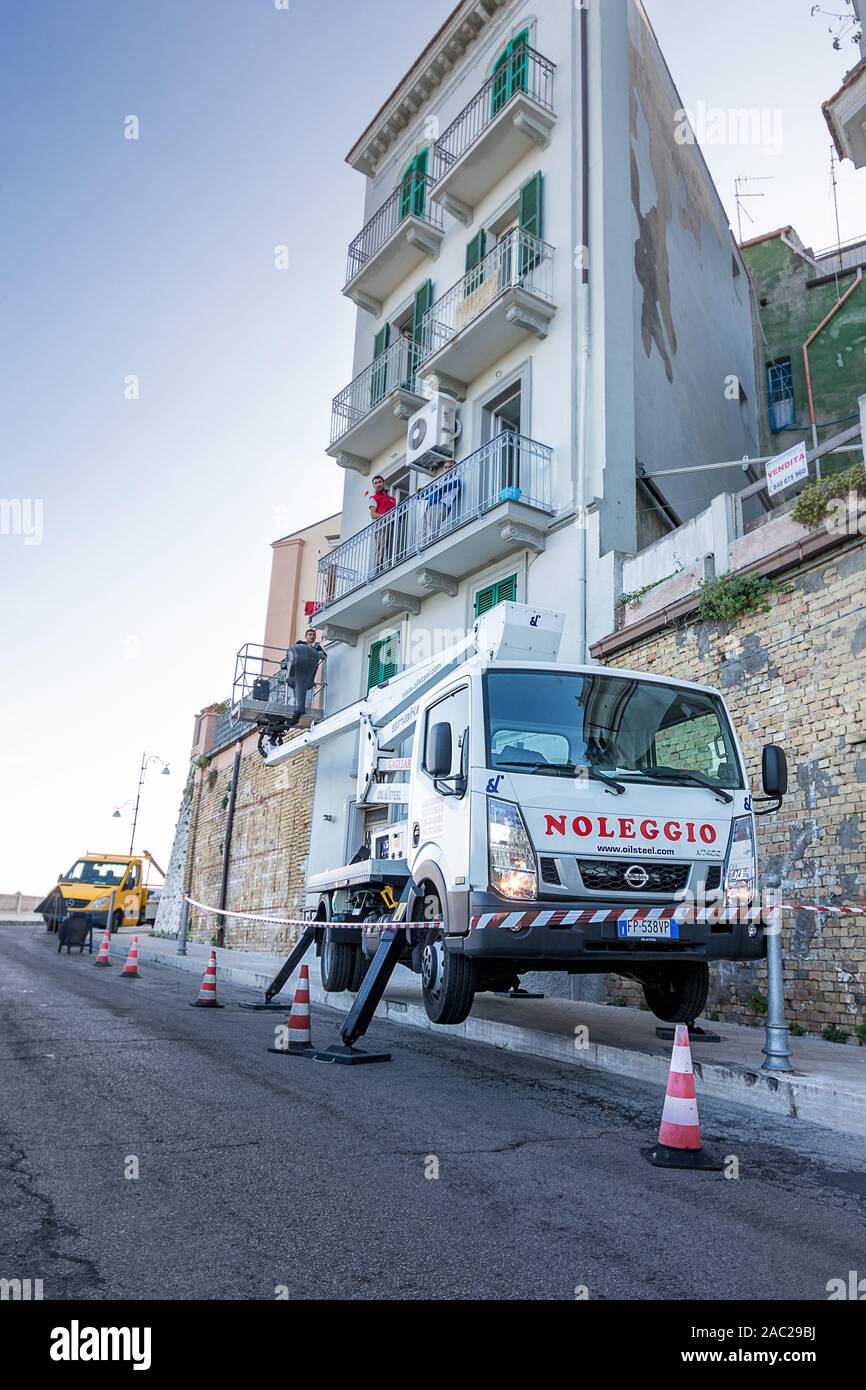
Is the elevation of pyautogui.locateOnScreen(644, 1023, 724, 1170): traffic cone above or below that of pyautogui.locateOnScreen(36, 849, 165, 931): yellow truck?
below

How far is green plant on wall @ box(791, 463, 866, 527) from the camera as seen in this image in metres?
8.98

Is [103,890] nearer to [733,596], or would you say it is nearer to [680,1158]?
[733,596]

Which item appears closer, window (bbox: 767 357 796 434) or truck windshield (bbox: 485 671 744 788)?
truck windshield (bbox: 485 671 744 788)

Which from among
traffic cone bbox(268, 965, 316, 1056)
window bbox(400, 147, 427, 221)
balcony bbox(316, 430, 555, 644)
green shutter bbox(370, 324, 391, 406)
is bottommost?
traffic cone bbox(268, 965, 316, 1056)

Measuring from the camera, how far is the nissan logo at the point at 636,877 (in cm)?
595

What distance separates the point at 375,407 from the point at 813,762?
41.1ft

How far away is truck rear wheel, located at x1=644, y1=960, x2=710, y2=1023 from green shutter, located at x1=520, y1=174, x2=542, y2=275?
12.4 meters

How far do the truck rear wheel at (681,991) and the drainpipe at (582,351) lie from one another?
19.8 ft

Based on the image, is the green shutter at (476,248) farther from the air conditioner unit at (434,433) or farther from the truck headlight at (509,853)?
the truck headlight at (509,853)

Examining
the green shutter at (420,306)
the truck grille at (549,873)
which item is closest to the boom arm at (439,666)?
the truck grille at (549,873)

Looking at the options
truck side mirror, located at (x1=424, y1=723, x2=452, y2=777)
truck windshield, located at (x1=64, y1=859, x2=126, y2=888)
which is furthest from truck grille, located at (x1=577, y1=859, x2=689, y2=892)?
truck windshield, located at (x1=64, y1=859, x2=126, y2=888)

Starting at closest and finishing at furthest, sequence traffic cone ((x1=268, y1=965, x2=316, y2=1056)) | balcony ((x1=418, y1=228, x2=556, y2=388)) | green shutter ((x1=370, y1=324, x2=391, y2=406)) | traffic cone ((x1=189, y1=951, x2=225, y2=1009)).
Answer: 1. traffic cone ((x1=268, y1=965, x2=316, y2=1056))
2. traffic cone ((x1=189, y1=951, x2=225, y2=1009))
3. balcony ((x1=418, y1=228, x2=556, y2=388))
4. green shutter ((x1=370, y1=324, x2=391, y2=406))

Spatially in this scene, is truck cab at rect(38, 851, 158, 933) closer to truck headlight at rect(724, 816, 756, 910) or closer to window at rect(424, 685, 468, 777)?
window at rect(424, 685, 468, 777)

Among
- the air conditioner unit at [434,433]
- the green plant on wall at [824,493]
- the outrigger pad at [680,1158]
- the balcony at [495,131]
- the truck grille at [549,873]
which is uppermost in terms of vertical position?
the balcony at [495,131]
